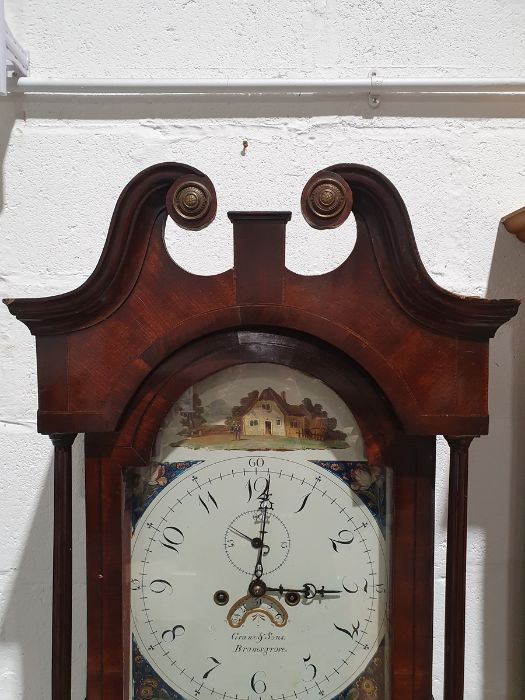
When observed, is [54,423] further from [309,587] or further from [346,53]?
[346,53]

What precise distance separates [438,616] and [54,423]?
0.72 m


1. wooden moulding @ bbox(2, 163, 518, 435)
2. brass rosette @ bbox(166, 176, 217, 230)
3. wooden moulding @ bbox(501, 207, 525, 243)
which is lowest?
wooden moulding @ bbox(2, 163, 518, 435)

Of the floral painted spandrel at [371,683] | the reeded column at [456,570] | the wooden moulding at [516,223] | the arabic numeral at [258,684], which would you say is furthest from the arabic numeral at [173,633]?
the wooden moulding at [516,223]

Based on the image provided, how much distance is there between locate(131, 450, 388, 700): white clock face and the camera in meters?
0.84

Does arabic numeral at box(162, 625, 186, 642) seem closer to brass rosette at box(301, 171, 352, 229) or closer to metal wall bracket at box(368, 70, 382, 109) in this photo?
brass rosette at box(301, 171, 352, 229)

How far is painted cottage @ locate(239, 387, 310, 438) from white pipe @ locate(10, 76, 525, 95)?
56 centimetres

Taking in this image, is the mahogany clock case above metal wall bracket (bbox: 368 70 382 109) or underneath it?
underneath

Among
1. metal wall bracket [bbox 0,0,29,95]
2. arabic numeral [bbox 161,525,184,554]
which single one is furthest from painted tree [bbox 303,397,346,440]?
metal wall bracket [bbox 0,0,29,95]

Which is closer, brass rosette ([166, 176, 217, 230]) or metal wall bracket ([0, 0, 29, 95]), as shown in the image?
brass rosette ([166, 176, 217, 230])

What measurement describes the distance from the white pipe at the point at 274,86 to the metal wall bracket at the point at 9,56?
0.07 feet

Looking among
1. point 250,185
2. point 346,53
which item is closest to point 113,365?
point 250,185

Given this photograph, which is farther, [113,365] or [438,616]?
[438,616]

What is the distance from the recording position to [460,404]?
80 cm

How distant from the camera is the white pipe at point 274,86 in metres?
1.12
